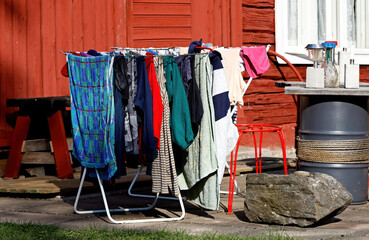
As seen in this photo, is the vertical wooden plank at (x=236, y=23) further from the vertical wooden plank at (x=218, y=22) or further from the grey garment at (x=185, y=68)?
the grey garment at (x=185, y=68)

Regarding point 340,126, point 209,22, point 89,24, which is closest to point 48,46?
point 89,24

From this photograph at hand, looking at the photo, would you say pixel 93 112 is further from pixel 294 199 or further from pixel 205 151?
pixel 294 199

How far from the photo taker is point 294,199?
16.3 feet

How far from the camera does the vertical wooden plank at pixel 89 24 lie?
8266mm

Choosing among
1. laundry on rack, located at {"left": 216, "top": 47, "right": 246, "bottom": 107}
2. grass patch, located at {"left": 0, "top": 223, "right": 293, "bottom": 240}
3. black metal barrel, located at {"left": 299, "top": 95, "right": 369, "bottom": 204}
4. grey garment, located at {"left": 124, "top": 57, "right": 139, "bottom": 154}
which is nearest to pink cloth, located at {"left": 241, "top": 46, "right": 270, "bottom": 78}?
laundry on rack, located at {"left": 216, "top": 47, "right": 246, "bottom": 107}

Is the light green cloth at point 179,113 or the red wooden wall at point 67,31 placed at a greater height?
the red wooden wall at point 67,31

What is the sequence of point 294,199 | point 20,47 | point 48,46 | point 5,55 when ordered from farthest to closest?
point 48,46 < point 20,47 < point 5,55 < point 294,199

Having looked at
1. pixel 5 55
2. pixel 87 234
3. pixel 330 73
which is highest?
pixel 5 55

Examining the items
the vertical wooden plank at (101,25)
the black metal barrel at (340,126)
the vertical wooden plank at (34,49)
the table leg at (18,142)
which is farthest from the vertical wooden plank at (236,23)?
the black metal barrel at (340,126)

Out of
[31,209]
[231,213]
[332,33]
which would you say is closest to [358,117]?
[231,213]

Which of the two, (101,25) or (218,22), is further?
(218,22)

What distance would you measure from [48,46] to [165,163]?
3461 mm

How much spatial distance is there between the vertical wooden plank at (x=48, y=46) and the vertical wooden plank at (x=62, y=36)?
0.05 meters

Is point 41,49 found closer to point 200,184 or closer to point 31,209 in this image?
point 31,209
